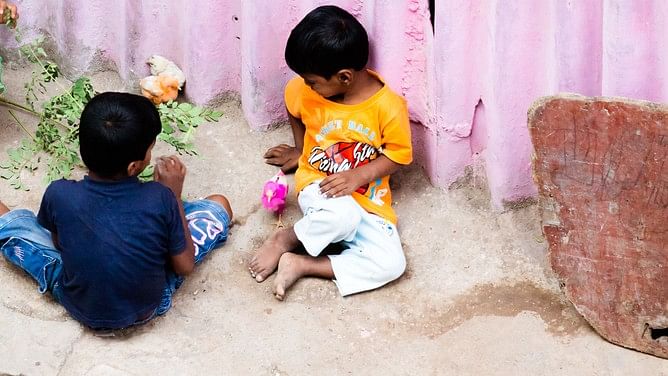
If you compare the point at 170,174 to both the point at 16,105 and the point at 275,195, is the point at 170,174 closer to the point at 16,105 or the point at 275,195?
the point at 275,195

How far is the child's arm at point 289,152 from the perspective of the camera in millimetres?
3576

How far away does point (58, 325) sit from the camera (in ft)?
9.96

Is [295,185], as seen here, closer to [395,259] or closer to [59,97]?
[395,259]

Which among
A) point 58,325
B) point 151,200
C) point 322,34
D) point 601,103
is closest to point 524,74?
point 601,103

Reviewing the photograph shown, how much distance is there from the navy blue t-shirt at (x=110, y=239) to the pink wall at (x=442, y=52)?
2.93 ft

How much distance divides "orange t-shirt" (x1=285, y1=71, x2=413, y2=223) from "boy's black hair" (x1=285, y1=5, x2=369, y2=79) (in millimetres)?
158

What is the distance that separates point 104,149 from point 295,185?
903mm

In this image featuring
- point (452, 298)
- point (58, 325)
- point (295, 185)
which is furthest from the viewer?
point (295, 185)

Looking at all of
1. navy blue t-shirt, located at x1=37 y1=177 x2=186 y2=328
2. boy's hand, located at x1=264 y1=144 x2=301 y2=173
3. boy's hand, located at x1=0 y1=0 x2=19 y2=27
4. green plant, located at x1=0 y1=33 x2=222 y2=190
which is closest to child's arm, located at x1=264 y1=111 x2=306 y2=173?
boy's hand, located at x1=264 y1=144 x2=301 y2=173

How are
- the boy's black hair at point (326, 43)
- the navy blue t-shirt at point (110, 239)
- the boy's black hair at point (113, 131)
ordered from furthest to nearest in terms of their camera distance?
the boy's black hair at point (326, 43) < the navy blue t-shirt at point (110, 239) < the boy's black hair at point (113, 131)

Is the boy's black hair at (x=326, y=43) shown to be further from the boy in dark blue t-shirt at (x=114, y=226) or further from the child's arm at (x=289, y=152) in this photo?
the boy in dark blue t-shirt at (x=114, y=226)

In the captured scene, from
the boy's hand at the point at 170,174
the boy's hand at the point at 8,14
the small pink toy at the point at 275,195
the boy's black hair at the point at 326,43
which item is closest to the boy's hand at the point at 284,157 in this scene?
the small pink toy at the point at 275,195

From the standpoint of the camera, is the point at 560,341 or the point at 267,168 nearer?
the point at 560,341

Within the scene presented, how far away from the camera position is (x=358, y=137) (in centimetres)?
336
